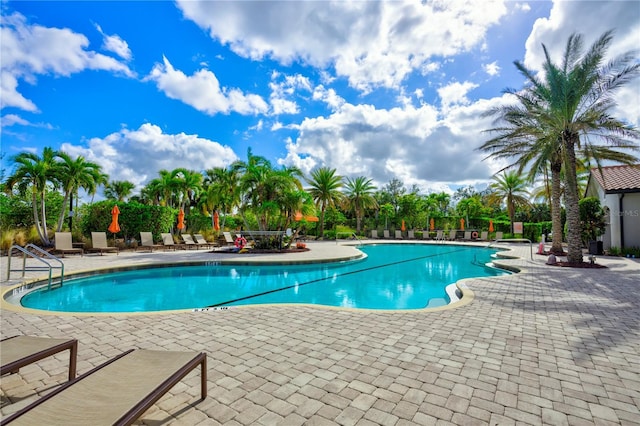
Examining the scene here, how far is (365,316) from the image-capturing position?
5242 millimetres

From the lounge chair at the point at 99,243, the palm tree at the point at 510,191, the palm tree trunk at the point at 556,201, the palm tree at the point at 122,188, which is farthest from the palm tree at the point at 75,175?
the palm tree at the point at 510,191

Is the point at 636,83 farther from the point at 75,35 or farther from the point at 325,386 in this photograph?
the point at 75,35

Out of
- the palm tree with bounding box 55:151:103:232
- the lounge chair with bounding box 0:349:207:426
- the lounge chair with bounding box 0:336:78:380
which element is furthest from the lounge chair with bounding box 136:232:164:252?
the lounge chair with bounding box 0:349:207:426

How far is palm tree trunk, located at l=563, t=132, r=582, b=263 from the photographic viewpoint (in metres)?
12.1

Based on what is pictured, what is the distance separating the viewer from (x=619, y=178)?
16844mm

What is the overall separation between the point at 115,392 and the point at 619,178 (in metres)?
23.0

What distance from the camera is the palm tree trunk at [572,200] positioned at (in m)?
12.1

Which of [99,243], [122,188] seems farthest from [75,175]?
[122,188]

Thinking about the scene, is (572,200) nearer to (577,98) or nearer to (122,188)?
(577,98)

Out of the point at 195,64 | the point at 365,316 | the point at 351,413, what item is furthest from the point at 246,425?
the point at 195,64

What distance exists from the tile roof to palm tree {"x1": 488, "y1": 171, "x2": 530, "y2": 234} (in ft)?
38.6

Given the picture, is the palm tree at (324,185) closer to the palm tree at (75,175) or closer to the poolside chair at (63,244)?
the palm tree at (75,175)

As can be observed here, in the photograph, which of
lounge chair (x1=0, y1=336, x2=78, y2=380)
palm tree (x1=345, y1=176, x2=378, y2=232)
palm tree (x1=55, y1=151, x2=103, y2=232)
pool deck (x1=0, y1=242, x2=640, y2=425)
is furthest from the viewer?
palm tree (x1=345, y1=176, x2=378, y2=232)

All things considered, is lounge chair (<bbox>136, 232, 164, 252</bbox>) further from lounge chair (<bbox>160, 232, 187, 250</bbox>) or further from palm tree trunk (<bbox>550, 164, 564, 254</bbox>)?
palm tree trunk (<bbox>550, 164, 564, 254</bbox>)
